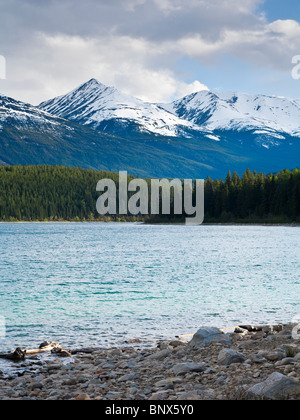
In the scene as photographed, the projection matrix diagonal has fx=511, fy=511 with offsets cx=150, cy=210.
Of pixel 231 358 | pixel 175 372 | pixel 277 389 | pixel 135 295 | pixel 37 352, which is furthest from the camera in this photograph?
pixel 135 295

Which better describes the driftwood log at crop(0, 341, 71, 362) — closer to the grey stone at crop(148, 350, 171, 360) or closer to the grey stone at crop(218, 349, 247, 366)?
the grey stone at crop(148, 350, 171, 360)

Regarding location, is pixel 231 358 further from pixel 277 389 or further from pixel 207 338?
pixel 277 389

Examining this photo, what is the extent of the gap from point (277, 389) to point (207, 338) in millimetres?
7617

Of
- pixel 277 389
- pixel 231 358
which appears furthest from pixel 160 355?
pixel 277 389

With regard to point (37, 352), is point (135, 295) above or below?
below

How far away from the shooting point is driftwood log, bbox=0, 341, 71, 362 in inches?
690

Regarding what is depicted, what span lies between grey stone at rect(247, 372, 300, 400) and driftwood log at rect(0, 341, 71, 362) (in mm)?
9031

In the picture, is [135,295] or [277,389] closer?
[277,389]

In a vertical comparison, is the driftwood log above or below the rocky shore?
below

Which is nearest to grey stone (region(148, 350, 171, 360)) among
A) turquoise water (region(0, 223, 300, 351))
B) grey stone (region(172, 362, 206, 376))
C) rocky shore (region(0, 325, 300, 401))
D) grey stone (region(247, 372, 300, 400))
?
rocky shore (region(0, 325, 300, 401))

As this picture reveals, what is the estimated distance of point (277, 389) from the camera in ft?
34.1

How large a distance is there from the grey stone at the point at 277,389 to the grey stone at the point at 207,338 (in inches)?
270

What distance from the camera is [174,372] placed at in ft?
45.3

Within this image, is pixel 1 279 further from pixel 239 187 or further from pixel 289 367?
pixel 239 187
